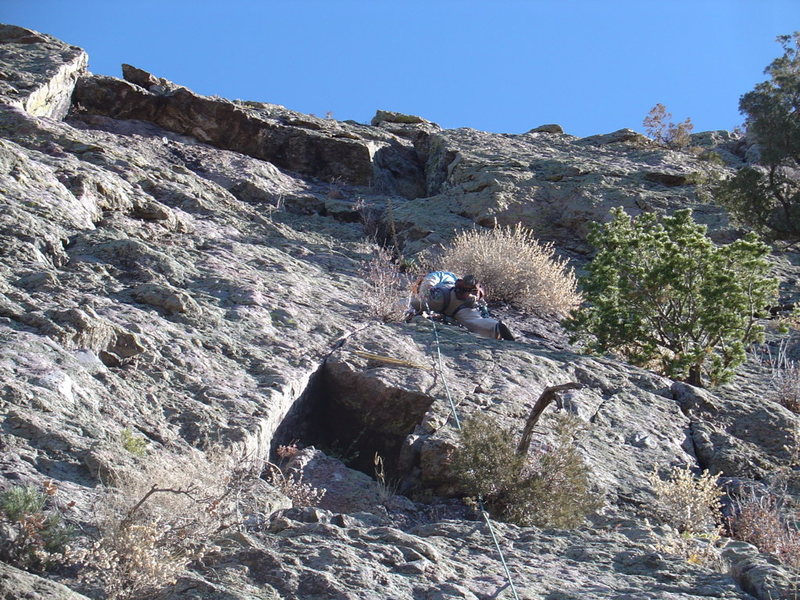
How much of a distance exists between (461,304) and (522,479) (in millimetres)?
3527

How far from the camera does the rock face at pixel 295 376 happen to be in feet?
11.6

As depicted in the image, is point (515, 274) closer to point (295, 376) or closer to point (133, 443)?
point (295, 376)

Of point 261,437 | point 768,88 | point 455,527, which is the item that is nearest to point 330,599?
point 455,527

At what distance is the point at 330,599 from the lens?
9.84 feet

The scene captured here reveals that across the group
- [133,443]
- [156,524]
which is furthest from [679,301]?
[156,524]

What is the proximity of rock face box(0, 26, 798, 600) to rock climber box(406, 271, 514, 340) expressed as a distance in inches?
16.7

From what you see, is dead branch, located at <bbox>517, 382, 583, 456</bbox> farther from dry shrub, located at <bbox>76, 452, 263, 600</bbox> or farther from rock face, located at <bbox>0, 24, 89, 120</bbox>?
rock face, located at <bbox>0, 24, 89, 120</bbox>

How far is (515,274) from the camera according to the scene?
9.37 metres

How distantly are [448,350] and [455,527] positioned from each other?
2780 mm

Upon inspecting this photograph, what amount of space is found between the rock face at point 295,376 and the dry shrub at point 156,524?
79 mm

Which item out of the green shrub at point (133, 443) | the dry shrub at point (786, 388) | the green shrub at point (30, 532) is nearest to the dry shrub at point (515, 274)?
the dry shrub at point (786, 388)

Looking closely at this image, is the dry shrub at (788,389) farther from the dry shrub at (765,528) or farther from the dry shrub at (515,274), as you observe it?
the dry shrub at (515,274)

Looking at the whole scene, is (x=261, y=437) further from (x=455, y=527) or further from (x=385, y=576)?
(x=385, y=576)

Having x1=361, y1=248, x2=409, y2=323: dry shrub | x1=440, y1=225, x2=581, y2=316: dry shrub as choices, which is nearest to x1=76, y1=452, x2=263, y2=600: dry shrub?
x1=361, y1=248, x2=409, y2=323: dry shrub
